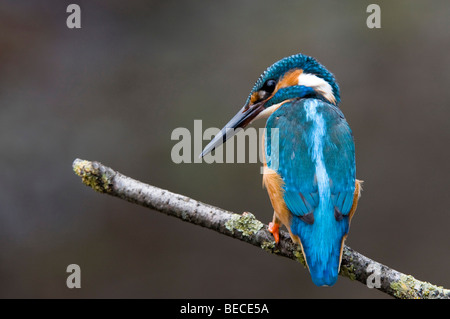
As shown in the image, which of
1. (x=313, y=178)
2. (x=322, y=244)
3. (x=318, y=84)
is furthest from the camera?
(x=318, y=84)

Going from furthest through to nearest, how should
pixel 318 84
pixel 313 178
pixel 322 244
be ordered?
pixel 318 84
pixel 313 178
pixel 322 244

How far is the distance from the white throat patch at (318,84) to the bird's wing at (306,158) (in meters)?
0.22

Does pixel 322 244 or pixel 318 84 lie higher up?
pixel 318 84

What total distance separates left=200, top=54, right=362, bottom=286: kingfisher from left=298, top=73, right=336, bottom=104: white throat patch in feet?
0.17

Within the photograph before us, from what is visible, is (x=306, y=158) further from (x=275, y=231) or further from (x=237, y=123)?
(x=237, y=123)

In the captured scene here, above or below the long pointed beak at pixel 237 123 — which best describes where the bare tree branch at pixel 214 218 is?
below

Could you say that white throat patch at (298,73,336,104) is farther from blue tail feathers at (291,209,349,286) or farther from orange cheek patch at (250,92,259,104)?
blue tail feathers at (291,209,349,286)

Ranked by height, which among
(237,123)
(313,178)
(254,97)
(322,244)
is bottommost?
(322,244)

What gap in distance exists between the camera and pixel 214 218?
203cm

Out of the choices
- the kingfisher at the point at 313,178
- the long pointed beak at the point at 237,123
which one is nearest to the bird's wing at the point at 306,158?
the kingfisher at the point at 313,178

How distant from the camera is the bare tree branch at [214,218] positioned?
6.49 ft

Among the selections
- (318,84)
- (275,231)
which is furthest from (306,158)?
(318,84)

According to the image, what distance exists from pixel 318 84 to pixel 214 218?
0.85m

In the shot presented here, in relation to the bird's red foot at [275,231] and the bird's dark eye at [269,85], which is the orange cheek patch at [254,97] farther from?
the bird's red foot at [275,231]
